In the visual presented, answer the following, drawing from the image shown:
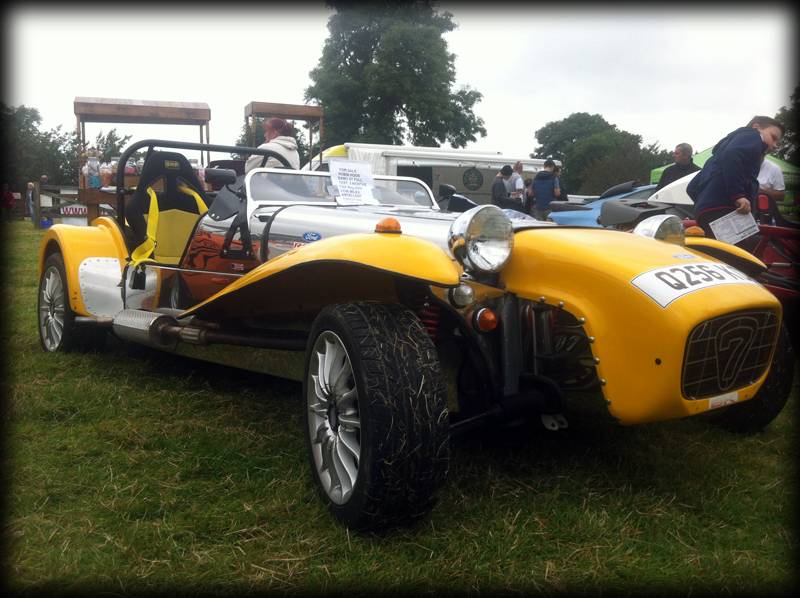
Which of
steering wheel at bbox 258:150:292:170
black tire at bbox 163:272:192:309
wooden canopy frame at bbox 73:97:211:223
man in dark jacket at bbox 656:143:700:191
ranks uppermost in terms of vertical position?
wooden canopy frame at bbox 73:97:211:223

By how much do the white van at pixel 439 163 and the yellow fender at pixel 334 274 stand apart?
11807mm

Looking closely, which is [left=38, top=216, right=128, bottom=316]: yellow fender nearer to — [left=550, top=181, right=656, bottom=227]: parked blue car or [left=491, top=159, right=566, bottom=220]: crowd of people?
[left=550, top=181, right=656, bottom=227]: parked blue car

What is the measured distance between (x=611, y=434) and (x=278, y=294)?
5.88ft

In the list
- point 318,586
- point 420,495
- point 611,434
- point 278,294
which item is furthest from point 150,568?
point 611,434

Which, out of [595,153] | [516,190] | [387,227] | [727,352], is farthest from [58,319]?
[595,153]

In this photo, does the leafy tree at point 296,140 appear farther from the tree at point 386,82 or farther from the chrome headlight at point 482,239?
the tree at point 386,82

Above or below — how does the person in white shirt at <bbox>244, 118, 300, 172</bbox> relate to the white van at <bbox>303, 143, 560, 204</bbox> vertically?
below

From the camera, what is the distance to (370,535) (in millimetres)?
2369

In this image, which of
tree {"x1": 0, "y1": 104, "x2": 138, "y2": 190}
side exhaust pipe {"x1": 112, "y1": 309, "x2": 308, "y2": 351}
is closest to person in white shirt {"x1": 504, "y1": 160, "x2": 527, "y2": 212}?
side exhaust pipe {"x1": 112, "y1": 309, "x2": 308, "y2": 351}

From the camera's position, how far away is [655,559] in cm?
229

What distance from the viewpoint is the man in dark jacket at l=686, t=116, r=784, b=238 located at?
194 inches

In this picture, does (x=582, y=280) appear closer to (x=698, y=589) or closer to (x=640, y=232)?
(x=640, y=232)

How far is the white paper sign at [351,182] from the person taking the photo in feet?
13.9

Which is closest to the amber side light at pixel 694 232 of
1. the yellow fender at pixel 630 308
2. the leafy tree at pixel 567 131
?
the yellow fender at pixel 630 308
